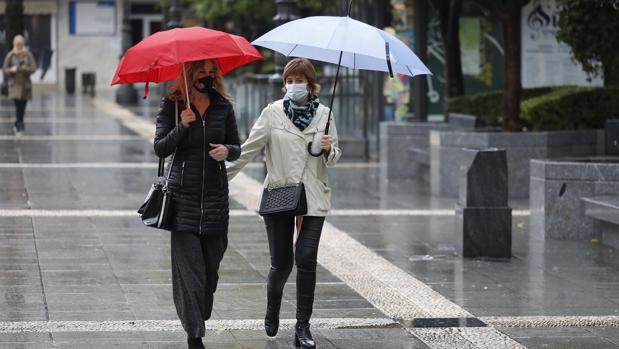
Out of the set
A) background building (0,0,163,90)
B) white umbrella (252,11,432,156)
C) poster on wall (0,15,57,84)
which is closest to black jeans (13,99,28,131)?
white umbrella (252,11,432,156)

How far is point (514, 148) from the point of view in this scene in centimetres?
1511

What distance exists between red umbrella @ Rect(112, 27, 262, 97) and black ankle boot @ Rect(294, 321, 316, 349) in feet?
4.98

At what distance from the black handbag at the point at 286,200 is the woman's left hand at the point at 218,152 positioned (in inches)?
18.0

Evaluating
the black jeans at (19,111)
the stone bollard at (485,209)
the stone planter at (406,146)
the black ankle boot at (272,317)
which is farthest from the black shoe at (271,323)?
the black jeans at (19,111)

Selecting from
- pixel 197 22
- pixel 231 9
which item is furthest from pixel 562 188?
pixel 197 22

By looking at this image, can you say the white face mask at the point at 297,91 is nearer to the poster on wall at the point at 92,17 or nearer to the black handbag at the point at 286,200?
the black handbag at the point at 286,200

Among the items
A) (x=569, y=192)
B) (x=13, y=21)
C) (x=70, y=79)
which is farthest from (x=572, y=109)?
(x=70, y=79)

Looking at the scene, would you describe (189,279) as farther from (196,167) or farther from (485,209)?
(485,209)

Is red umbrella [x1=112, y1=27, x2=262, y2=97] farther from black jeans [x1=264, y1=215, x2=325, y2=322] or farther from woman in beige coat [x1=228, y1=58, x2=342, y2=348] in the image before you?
black jeans [x1=264, y1=215, x2=325, y2=322]

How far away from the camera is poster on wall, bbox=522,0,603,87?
1975 cm

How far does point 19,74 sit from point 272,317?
16.6 m

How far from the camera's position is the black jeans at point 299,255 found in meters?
7.27

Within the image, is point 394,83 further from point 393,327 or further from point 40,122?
point 393,327

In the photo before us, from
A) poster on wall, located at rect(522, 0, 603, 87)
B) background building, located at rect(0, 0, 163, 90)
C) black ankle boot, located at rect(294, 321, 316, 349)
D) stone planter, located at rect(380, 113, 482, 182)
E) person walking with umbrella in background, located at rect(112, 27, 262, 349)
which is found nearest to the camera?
person walking with umbrella in background, located at rect(112, 27, 262, 349)
